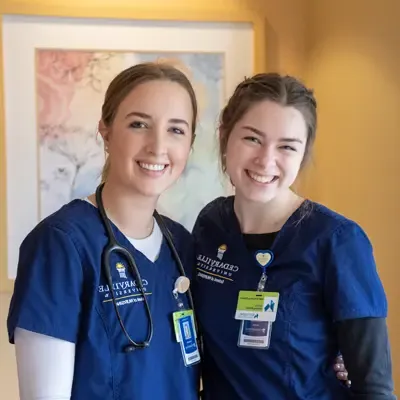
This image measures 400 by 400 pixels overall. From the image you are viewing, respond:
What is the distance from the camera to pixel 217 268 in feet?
4.87

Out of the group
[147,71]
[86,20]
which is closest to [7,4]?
[86,20]

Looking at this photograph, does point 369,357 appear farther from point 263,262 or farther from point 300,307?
point 263,262

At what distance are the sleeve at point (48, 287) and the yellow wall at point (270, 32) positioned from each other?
112cm

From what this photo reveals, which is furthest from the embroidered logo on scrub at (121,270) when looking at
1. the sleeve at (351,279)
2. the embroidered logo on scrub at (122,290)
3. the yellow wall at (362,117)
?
the yellow wall at (362,117)

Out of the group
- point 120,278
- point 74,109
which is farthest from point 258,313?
point 74,109

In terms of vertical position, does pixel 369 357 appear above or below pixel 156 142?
below

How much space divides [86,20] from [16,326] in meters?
1.42

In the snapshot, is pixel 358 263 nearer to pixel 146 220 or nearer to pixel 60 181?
pixel 146 220

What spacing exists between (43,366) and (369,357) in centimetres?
68

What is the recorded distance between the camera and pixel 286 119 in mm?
1402

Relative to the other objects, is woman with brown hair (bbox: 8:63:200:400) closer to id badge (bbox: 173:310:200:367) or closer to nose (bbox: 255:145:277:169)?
id badge (bbox: 173:310:200:367)

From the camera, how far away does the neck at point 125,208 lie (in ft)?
4.64

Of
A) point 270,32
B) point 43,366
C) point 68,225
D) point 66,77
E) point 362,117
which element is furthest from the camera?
point 270,32

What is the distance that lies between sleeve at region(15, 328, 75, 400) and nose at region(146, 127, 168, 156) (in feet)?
1.53
